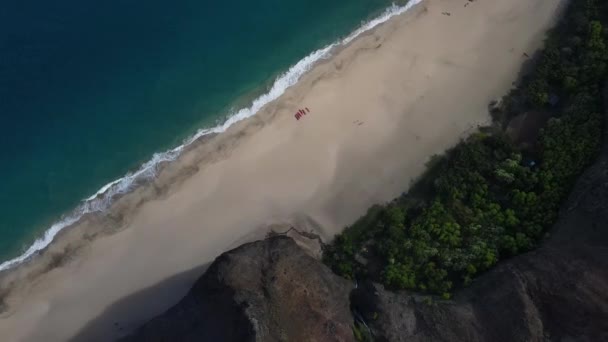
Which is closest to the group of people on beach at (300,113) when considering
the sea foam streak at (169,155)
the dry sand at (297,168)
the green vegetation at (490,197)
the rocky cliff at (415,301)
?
the dry sand at (297,168)

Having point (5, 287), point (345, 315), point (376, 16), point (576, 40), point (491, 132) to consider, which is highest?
point (376, 16)

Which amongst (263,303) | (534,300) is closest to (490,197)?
(534,300)

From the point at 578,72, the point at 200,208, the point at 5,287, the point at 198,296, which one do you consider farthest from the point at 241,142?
the point at 578,72

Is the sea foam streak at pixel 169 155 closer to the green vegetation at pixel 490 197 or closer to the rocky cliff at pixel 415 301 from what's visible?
the rocky cliff at pixel 415 301

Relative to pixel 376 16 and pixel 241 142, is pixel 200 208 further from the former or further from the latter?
pixel 376 16

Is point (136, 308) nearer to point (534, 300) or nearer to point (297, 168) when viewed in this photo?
point (297, 168)

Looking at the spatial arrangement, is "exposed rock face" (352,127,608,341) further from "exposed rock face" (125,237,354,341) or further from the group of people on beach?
the group of people on beach
